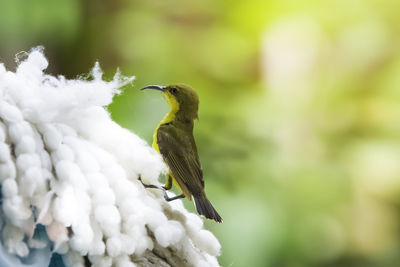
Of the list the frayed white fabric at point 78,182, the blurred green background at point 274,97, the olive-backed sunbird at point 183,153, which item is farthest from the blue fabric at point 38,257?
the blurred green background at point 274,97

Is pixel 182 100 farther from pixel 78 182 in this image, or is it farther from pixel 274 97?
pixel 274 97

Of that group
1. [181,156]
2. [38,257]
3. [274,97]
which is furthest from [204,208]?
[274,97]

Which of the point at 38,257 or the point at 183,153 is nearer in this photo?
the point at 38,257

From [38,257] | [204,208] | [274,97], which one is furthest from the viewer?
[274,97]

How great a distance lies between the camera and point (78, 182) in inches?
14.3

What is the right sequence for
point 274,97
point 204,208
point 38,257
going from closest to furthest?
point 38,257 → point 204,208 → point 274,97

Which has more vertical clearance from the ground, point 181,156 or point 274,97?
point 181,156

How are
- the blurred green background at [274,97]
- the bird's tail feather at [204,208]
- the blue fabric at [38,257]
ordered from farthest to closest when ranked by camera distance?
1. the blurred green background at [274,97]
2. the bird's tail feather at [204,208]
3. the blue fabric at [38,257]

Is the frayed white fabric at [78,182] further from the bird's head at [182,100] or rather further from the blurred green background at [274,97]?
the blurred green background at [274,97]

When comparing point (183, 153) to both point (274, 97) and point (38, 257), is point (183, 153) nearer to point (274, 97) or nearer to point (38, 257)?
point (38, 257)

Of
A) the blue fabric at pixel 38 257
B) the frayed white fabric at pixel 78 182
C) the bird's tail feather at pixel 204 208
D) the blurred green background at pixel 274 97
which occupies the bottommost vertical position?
the blurred green background at pixel 274 97

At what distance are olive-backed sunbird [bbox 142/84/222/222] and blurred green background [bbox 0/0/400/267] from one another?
1.00 metres

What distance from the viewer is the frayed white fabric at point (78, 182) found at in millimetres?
341

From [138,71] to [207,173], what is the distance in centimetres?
46
